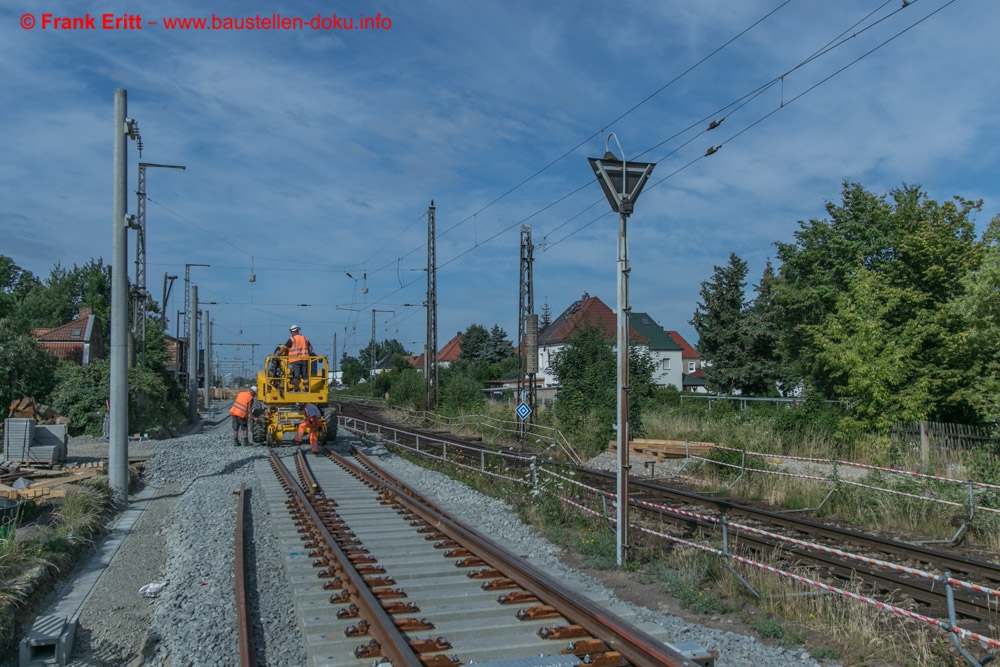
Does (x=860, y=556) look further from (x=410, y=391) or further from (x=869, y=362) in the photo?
(x=410, y=391)

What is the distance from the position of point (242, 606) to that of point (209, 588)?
1.30m

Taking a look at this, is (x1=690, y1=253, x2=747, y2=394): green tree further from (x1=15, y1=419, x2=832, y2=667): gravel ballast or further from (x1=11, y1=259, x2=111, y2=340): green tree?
(x1=11, y1=259, x2=111, y2=340): green tree

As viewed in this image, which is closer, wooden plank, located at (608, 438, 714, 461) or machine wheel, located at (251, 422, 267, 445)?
wooden plank, located at (608, 438, 714, 461)

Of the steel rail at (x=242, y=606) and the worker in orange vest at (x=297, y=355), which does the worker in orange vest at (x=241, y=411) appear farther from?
the steel rail at (x=242, y=606)

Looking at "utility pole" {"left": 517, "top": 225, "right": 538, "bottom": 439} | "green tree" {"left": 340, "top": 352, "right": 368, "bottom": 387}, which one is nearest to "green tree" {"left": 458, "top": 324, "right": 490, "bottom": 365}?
"green tree" {"left": 340, "top": 352, "right": 368, "bottom": 387}

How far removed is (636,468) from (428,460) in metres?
5.37

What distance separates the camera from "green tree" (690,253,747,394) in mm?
46938

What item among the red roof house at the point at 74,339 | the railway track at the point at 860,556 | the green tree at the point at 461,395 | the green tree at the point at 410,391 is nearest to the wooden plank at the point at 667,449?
the railway track at the point at 860,556

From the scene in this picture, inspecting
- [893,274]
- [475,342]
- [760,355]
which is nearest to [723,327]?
[760,355]

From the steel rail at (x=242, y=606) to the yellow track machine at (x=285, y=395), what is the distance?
1087 cm

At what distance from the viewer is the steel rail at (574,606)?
5301 mm

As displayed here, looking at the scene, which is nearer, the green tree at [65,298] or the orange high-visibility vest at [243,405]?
the orange high-visibility vest at [243,405]

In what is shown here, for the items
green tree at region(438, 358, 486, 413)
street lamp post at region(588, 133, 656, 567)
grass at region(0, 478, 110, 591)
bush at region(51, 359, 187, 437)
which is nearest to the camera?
grass at region(0, 478, 110, 591)

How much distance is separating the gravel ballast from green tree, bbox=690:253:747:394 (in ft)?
115
